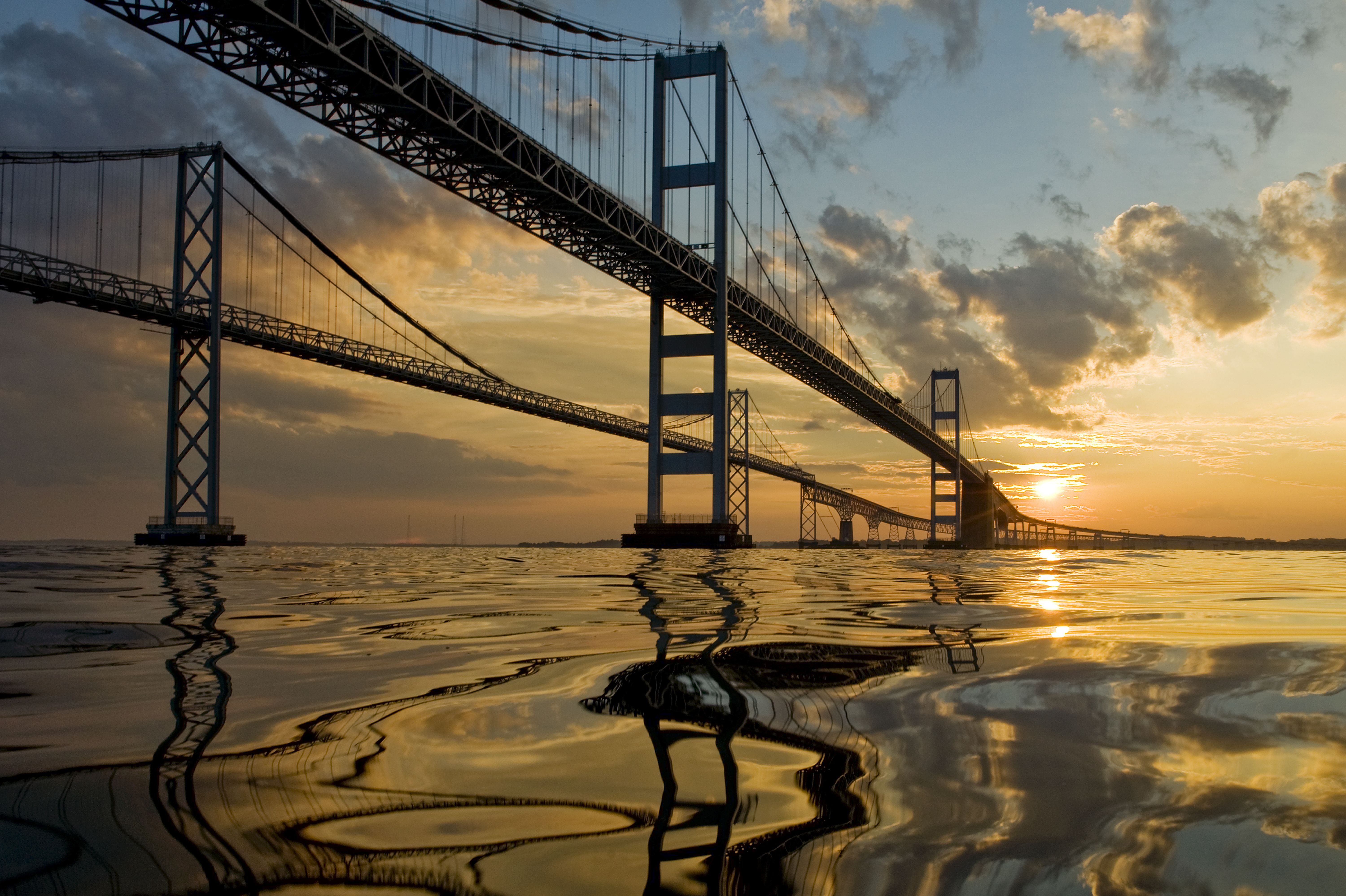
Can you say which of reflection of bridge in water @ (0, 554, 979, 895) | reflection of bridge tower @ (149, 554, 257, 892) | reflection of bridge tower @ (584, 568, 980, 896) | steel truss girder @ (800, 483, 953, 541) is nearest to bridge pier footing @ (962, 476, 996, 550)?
steel truss girder @ (800, 483, 953, 541)

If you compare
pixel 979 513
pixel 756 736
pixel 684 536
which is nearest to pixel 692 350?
pixel 684 536

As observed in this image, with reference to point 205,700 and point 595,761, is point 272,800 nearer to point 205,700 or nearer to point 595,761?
point 595,761

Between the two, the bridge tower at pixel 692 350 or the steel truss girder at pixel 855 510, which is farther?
the steel truss girder at pixel 855 510

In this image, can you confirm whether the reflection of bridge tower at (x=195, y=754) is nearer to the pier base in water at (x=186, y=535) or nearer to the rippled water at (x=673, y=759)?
the rippled water at (x=673, y=759)

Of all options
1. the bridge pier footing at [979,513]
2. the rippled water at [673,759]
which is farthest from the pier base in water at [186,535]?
the bridge pier footing at [979,513]

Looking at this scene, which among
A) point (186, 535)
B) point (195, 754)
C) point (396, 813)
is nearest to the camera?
point (396, 813)

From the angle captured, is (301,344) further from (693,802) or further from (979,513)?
(979,513)

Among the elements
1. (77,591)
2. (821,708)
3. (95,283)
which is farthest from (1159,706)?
(95,283)

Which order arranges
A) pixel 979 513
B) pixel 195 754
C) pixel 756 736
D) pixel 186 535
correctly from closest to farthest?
pixel 195 754
pixel 756 736
pixel 186 535
pixel 979 513
